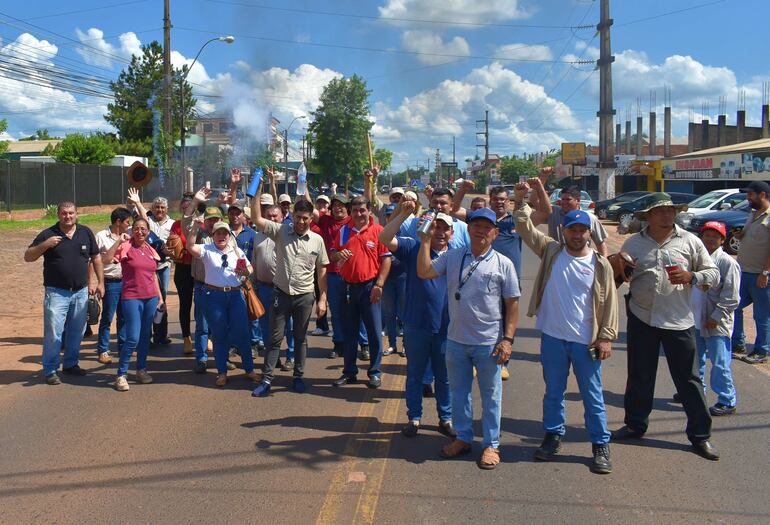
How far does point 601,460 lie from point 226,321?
12.8 ft

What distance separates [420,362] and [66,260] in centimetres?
391

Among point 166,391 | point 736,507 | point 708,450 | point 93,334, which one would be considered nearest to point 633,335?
point 708,450

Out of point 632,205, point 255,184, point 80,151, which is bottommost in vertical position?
point 255,184

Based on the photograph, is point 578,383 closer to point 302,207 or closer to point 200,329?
point 302,207

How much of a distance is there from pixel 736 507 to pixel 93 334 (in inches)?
324

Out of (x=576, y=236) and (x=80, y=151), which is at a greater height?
(x=80, y=151)

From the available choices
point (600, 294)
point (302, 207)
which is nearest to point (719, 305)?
point (600, 294)

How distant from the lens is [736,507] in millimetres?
3980

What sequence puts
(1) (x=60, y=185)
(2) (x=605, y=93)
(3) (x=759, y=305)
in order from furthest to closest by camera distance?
(2) (x=605, y=93), (1) (x=60, y=185), (3) (x=759, y=305)

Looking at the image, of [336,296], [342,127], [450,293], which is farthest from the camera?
[342,127]

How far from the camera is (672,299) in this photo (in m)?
4.85

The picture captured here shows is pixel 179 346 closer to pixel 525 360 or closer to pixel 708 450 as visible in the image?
pixel 525 360

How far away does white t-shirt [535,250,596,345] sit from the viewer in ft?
15.0

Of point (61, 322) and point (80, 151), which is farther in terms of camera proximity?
point (80, 151)
